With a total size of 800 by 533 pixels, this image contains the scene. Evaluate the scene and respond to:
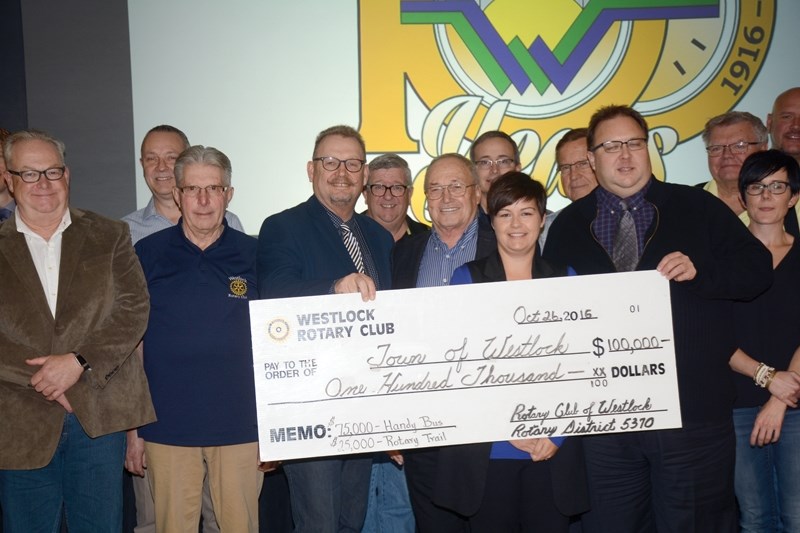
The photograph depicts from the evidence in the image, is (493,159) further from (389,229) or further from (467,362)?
(467,362)

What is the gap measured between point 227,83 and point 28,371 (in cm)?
223

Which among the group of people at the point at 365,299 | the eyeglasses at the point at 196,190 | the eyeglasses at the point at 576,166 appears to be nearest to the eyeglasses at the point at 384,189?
the group of people at the point at 365,299

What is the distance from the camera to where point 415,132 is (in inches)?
162

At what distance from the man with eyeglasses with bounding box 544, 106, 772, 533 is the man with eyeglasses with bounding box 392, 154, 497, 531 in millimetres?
454

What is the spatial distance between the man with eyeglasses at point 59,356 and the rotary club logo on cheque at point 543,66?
6.67ft

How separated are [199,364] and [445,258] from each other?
1017 millimetres

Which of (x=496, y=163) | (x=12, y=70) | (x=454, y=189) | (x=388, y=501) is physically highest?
(x=12, y=70)

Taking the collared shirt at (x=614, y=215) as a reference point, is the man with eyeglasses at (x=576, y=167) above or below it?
above

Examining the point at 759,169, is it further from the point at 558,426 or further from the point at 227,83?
the point at 227,83

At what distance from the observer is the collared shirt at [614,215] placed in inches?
92.4

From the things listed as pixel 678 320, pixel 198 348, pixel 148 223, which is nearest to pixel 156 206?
pixel 148 223

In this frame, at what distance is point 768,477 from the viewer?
2609mm

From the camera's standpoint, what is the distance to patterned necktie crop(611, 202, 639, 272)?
2.34 meters

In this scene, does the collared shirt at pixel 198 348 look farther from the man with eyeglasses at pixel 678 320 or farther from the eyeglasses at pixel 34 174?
the man with eyeglasses at pixel 678 320
